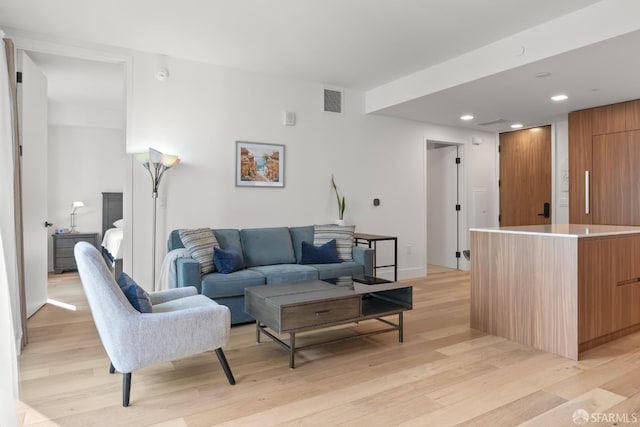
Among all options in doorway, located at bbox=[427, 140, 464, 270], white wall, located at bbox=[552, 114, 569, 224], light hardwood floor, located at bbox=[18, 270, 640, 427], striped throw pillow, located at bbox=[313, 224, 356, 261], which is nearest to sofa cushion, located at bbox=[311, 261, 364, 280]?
striped throw pillow, located at bbox=[313, 224, 356, 261]

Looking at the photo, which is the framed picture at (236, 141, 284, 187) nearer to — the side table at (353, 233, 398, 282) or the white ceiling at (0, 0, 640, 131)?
the white ceiling at (0, 0, 640, 131)

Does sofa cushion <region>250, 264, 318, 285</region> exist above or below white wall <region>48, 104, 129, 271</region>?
below

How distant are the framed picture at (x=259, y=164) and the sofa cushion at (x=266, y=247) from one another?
591 mm

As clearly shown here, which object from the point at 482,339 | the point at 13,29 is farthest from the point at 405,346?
the point at 13,29

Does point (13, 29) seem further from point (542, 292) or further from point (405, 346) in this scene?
point (542, 292)

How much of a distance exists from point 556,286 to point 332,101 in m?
3.49

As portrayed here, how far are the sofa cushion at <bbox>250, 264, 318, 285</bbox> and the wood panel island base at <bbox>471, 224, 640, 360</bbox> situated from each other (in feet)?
4.99

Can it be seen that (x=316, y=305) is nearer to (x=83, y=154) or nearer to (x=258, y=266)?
(x=258, y=266)

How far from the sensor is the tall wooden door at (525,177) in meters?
6.45

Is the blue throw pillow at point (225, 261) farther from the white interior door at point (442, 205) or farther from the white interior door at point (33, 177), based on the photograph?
the white interior door at point (442, 205)

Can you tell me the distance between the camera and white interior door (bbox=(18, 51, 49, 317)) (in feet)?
12.7

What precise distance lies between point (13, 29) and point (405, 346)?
4355mm

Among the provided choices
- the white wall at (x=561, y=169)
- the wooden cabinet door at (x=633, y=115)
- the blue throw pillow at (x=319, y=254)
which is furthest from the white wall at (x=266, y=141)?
the wooden cabinet door at (x=633, y=115)

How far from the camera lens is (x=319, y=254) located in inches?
177
